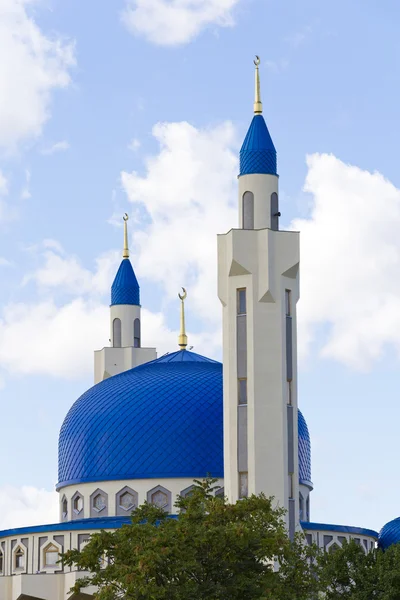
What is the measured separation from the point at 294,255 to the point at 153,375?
733cm

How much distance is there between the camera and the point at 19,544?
40938 mm

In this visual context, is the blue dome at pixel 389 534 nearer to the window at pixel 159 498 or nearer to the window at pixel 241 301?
the window at pixel 159 498

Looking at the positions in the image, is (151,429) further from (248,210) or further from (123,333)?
(123,333)

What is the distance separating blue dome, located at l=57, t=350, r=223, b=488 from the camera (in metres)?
40.6

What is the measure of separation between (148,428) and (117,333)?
7587 millimetres

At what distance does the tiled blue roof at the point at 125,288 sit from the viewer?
48375mm

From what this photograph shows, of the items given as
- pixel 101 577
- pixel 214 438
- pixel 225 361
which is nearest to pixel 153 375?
pixel 214 438

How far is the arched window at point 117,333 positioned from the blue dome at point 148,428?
426 centimetres

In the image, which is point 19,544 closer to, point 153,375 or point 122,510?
point 122,510

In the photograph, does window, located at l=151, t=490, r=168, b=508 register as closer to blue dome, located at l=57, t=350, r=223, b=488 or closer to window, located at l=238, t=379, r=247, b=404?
blue dome, located at l=57, t=350, r=223, b=488

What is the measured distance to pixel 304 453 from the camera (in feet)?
138

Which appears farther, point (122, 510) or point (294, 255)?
point (122, 510)

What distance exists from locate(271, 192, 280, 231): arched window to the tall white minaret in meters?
0.03

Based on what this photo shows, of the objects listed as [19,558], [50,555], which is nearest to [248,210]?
[50,555]
